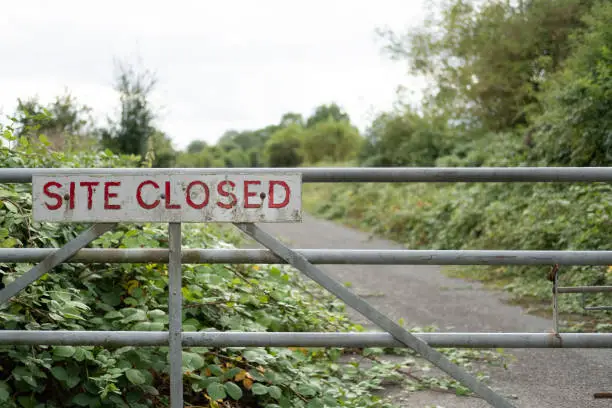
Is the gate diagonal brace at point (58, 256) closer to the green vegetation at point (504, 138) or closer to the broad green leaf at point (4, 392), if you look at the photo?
the broad green leaf at point (4, 392)

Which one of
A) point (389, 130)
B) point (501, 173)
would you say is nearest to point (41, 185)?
point (501, 173)

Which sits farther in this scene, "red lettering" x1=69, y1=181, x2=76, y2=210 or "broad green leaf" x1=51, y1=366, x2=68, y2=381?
"broad green leaf" x1=51, y1=366, x2=68, y2=381

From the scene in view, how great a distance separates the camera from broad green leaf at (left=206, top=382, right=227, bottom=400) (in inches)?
126

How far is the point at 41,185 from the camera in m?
2.78

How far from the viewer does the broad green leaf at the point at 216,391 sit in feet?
10.5

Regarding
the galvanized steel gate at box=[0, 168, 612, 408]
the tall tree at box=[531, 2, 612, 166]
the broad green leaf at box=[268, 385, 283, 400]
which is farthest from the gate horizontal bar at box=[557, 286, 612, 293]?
the tall tree at box=[531, 2, 612, 166]

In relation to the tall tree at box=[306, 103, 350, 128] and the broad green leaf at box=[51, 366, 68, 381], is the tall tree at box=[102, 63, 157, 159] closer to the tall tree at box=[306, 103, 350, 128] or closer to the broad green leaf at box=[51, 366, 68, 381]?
the broad green leaf at box=[51, 366, 68, 381]

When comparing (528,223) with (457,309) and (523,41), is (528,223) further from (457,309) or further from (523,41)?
(523,41)

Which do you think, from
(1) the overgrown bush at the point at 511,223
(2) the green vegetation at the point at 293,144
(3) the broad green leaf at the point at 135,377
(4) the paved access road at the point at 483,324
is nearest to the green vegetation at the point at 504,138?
(1) the overgrown bush at the point at 511,223

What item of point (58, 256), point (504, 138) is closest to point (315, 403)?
point (58, 256)

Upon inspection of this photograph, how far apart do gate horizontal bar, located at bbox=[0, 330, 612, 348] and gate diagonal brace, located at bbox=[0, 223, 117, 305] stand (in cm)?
22

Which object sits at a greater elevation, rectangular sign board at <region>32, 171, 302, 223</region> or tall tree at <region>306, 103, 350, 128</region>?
tall tree at <region>306, 103, 350, 128</region>

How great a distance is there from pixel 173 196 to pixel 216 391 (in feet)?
3.34

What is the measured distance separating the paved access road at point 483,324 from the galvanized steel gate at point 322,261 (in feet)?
3.84
